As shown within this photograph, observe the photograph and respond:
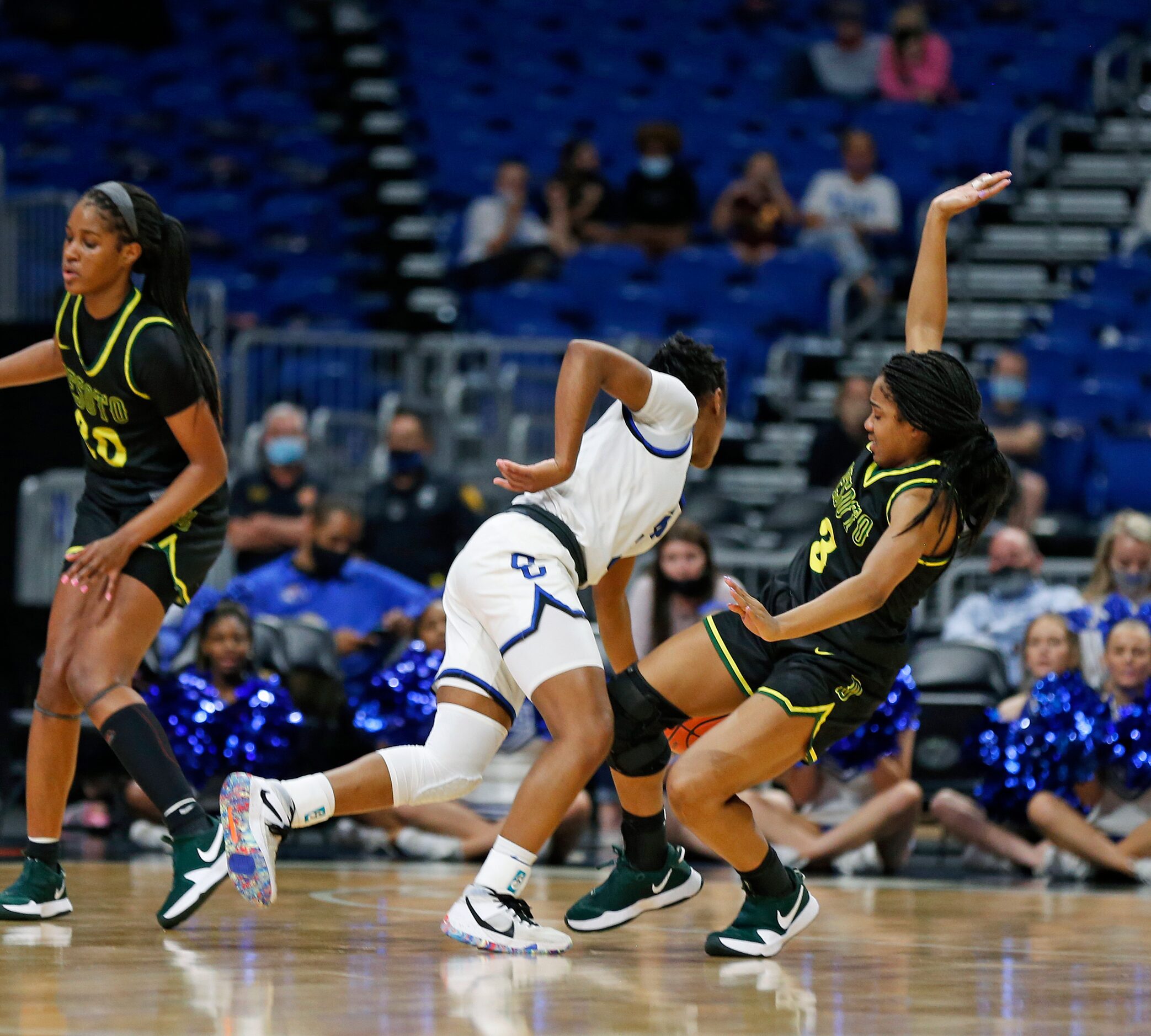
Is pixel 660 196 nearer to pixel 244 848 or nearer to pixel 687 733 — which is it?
pixel 687 733

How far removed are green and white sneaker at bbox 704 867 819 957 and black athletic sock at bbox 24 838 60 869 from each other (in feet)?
5.64

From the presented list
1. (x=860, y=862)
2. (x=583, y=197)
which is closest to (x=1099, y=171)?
(x=583, y=197)

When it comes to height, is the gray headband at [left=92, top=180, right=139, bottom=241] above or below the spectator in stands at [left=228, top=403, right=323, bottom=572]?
above

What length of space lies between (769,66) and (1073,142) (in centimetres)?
268

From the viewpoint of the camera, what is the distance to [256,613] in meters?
8.45

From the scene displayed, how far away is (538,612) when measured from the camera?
14.7 feet

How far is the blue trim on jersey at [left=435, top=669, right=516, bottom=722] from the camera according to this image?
15.2 feet

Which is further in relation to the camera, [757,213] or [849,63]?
[849,63]

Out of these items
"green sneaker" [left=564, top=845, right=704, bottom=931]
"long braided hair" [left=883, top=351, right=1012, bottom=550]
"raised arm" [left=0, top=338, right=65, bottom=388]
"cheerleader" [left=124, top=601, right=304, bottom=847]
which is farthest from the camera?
"cheerleader" [left=124, top=601, right=304, bottom=847]

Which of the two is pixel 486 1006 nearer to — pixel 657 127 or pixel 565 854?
pixel 565 854

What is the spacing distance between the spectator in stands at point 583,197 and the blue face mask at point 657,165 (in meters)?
0.35

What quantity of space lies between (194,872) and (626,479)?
4.78 feet

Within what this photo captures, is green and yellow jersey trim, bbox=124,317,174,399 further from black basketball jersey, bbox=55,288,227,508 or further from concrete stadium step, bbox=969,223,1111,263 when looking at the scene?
concrete stadium step, bbox=969,223,1111,263

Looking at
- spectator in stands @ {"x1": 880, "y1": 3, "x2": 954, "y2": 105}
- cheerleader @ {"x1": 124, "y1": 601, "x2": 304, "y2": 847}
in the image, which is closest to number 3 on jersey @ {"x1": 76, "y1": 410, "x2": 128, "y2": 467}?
cheerleader @ {"x1": 124, "y1": 601, "x2": 304, "y2": 847}
